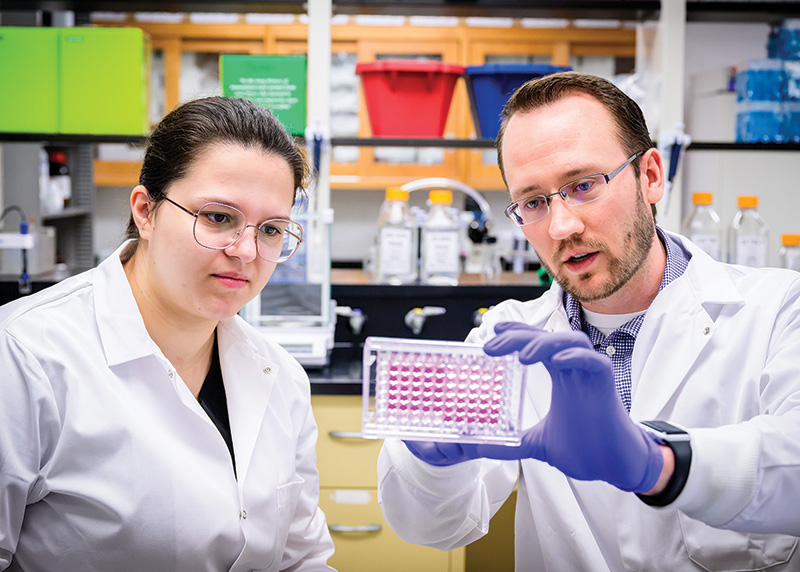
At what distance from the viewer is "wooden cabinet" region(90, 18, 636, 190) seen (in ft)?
15.0

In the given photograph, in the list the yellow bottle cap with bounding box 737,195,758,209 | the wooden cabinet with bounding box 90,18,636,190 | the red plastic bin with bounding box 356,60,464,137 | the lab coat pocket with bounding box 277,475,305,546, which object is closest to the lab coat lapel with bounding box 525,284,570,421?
the lab coat pocket with bounding box 277,475,305,546

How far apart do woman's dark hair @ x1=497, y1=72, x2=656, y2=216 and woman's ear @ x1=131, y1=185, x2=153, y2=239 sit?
27.4 inches

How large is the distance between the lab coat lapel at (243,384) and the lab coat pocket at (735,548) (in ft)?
2.50

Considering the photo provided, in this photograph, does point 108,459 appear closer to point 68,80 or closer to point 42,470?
point 42,470

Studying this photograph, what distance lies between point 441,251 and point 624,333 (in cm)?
125

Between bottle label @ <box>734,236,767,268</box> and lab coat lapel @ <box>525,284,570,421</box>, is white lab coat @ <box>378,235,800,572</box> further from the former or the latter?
bottle label @ <box>734,236,767,268</box>

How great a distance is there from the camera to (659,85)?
256cm

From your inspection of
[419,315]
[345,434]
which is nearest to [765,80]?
[419,315]

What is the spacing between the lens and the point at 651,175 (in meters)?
1.37

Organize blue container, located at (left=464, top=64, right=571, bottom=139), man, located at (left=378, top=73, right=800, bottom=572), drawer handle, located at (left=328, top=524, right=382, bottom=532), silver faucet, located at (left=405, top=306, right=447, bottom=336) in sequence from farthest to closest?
silver faucet, located at (left=405, top=306, right=447, bottom=336) → blue container, located at (left=464, top=64, right=571, bottom=139) → drawer handle, located at (left=328, top=524, right=382, bottom=532) → man, located at (left=378, top=73, right=800, bottom=572)

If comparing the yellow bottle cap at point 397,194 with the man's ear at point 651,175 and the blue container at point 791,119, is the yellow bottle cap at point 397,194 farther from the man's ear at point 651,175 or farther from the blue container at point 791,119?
the blue container at point 791,119

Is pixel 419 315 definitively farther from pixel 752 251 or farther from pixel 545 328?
pixel 752 251

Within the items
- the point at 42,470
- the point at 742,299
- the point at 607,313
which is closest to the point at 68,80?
the point at 42,470

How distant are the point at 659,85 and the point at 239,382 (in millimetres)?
1950
